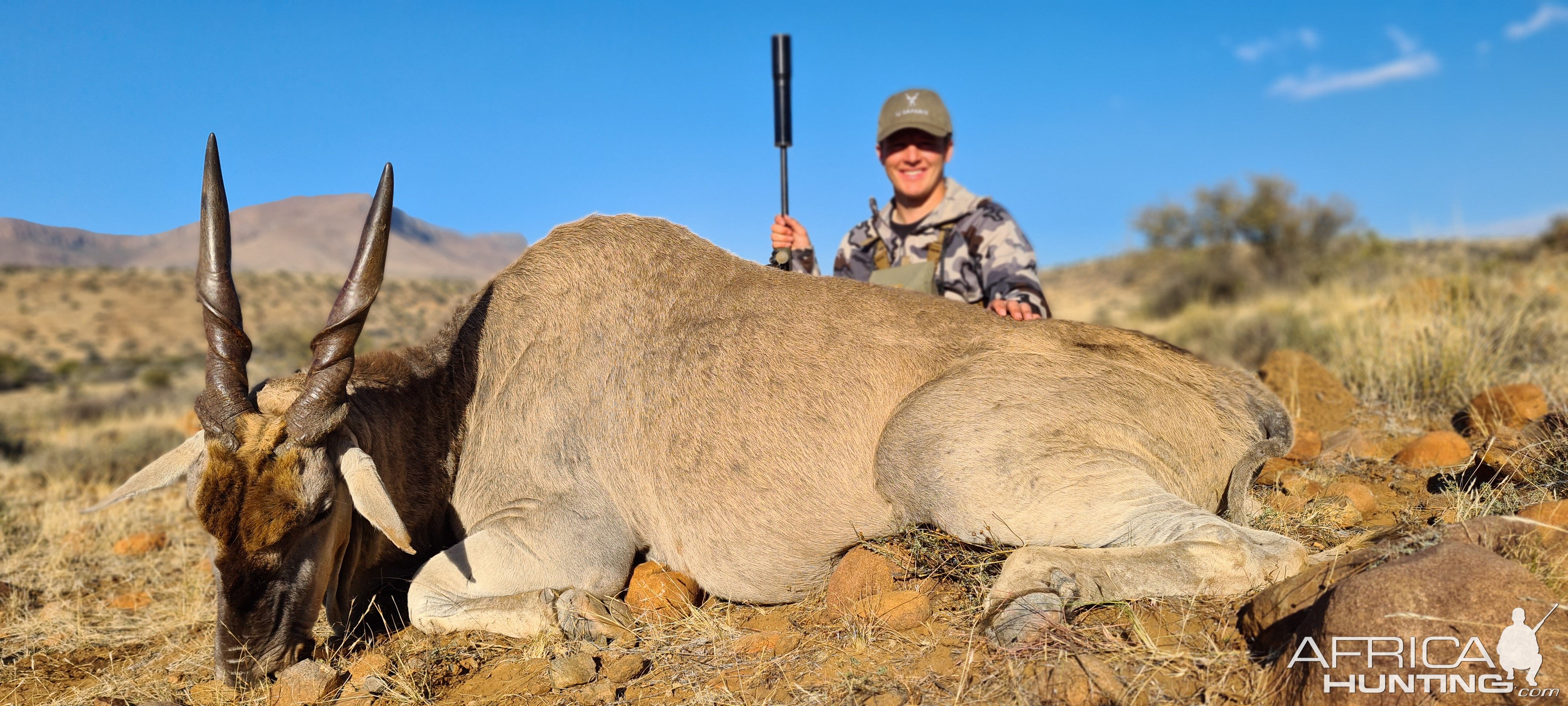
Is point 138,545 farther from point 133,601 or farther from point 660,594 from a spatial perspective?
point 660,594

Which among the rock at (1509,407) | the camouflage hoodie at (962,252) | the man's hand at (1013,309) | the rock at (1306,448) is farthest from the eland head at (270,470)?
the rock at (1509,407)

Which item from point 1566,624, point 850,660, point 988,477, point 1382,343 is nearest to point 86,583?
point 850,660

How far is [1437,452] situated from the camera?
5.71 m

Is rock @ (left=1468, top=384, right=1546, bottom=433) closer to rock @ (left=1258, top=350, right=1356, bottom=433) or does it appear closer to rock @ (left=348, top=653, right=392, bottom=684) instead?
rock @ (left=1258, top=350, right=1356, bottom=433)

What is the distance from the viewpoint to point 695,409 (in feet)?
15.5

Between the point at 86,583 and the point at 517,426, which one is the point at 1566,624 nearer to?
the point at 517,426

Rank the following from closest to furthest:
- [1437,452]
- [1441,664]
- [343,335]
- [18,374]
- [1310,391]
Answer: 1. [1441,664]
2. [343,335]
3. [1437,452]
4. [1310,391]
5. [18,374]

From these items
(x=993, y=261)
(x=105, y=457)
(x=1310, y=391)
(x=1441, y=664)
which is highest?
(x=993, y=261)

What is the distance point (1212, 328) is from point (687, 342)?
16020 millimetres

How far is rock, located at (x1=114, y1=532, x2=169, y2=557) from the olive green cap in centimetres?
693

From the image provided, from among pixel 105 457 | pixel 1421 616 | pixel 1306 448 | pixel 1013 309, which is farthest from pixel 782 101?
pixel 105 457

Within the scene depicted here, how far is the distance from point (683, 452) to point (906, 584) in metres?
1.32

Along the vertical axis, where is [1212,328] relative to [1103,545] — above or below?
above

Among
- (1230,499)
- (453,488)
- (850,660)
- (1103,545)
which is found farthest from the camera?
(453,488)
